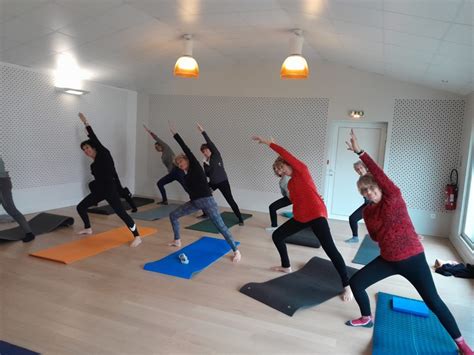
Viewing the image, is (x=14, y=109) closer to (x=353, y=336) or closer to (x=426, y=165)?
(x=353, y=336)

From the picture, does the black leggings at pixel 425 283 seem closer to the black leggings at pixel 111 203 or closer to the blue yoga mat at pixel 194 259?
the blue yoga mat at pixel 194 259

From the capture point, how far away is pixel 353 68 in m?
5.92

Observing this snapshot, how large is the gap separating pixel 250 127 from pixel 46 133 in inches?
140

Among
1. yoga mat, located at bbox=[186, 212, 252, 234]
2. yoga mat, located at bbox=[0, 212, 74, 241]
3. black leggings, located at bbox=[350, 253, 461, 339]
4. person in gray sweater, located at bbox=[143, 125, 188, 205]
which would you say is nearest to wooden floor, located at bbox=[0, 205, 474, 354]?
yoga mat, located at bbox=[0, 212, 74, 241]

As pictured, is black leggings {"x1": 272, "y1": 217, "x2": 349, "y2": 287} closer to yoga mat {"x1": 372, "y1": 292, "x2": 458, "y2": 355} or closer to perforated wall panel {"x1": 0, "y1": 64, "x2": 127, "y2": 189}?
yoga mat {"x1": 372, "y1": 292, "x2": 458, "y2": 355}

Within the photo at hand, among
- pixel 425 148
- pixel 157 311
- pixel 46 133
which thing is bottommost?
pixel 157 311

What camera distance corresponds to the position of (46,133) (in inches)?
218

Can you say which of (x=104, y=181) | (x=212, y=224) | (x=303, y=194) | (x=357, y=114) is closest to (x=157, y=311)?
(x=303, y=194)

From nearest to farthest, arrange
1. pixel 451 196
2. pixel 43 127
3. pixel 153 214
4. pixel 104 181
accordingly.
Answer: pixel 104 181
pixel 451 196
pixel 43 127
pixel 153 214

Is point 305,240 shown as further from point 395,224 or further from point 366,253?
point 395,224

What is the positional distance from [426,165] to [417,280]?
3973 mm

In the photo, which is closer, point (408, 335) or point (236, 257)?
point (408, 335)

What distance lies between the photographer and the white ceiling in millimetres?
2969

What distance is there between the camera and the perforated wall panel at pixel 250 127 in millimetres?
6312
